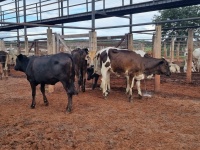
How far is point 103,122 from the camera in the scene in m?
5.45

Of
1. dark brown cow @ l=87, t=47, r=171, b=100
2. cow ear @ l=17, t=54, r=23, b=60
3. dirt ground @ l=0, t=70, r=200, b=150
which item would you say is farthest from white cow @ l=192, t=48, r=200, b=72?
cow ear @ l=17, t=54, r=23, b=60

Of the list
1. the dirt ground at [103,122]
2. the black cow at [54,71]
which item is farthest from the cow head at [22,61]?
the dirt ground at [103,122]

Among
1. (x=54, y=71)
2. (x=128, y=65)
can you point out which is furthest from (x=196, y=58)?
(x=54, y=71)

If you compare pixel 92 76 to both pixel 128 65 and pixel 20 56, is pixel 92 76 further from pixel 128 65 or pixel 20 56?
pixel 20 56

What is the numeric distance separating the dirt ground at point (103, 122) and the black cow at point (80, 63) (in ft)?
2.04

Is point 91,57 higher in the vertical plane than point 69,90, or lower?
higher

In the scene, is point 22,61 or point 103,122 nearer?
point 103,122

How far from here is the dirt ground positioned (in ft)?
14.1

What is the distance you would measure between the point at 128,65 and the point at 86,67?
200 cm

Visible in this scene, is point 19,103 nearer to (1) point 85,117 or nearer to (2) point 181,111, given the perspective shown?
(1) point 85,117

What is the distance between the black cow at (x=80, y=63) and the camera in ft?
28.4

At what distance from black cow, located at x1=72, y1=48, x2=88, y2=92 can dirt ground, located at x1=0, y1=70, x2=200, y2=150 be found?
62 centimetres

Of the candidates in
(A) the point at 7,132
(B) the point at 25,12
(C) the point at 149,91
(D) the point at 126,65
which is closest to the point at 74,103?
(D) the point at 126,65

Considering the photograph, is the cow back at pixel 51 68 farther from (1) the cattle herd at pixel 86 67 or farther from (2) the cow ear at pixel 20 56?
(2) the cow ear at pixel 20 56
